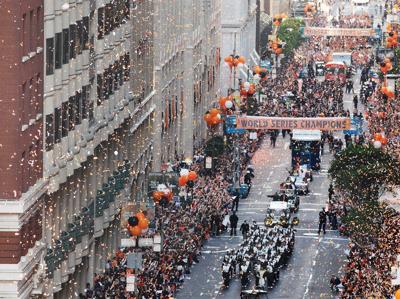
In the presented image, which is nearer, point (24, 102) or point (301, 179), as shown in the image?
point (24, 102)

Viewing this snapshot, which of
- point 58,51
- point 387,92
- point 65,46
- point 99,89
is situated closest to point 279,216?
point 99,89

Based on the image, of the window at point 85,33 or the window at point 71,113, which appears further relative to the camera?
the window at point 85,33

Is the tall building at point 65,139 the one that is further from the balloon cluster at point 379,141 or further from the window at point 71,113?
the balloon cluster at point 379,141

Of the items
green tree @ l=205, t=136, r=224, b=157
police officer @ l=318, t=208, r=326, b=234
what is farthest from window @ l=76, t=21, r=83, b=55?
green tree @ l=205, t=136, r=224, b=157

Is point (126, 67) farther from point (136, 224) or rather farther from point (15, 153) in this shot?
point (15, 153)

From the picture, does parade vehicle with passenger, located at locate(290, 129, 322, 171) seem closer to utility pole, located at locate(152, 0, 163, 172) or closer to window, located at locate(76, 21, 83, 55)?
utility pole, located at locate(152, 0, 163, 172)

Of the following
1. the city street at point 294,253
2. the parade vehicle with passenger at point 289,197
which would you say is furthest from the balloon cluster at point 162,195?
the parade vehicle with passenger at point 289,197

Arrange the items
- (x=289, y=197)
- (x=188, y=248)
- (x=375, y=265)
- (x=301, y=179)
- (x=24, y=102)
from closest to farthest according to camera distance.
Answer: (x=24, y=102) < (x=375, y=265) < (x=188, y=248) < (x=289, y=197) < (x=301, y=179)
